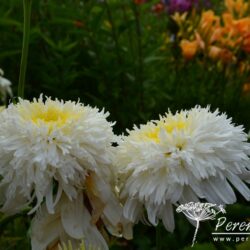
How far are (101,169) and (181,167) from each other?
83 millimetres

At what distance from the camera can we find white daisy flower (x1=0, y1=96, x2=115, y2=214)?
0.53 metres

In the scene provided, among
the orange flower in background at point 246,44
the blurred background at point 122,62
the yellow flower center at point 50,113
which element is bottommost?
the blurred background at point 122,62

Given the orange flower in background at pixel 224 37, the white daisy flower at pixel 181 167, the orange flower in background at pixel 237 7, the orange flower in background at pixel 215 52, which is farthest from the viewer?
the orange flower in background at pixel 237 7

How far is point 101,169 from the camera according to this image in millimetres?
566

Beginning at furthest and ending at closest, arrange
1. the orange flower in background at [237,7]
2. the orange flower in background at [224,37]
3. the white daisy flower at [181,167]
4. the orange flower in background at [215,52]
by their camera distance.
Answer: the orange flower in background at [237,7] < the orange flower in background at [215,52] < the orange flower in background at [224,37] < the white daisy flower at [181,167]

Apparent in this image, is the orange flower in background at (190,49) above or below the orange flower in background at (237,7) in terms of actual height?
below

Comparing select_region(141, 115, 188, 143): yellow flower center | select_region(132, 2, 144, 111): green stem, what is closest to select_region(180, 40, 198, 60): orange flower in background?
select_region(132, 2, 144, 111): green stem

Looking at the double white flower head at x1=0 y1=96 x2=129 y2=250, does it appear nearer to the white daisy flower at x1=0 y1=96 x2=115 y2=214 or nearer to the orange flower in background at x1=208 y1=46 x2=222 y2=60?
the white daisy flower at x1=0 y1=96 x2=115 y2=214

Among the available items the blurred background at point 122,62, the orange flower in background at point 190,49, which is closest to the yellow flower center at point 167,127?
the blurred background at point 122,62

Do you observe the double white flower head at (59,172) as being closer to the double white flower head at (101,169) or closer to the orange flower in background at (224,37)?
the double white flower head at (101,169)

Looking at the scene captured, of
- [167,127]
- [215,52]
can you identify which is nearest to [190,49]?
[215,52]

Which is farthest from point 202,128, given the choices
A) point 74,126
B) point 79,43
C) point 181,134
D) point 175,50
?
point 175,50

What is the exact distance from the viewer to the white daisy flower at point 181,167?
1.74ft

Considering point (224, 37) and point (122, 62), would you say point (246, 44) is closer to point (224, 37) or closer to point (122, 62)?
point (224, 37)
